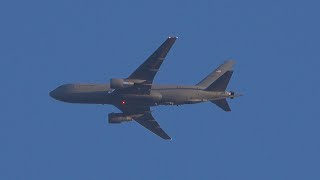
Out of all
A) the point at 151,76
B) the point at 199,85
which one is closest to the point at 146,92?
the point at 151,76

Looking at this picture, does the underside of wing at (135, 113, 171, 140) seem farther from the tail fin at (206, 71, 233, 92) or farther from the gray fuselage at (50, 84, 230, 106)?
the tail fin at (206, 71, 233, 92)

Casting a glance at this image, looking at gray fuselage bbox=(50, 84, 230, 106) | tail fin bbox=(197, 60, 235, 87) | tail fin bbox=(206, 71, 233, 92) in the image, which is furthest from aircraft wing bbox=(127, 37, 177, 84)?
tail fin bbox=(197, 60, 235, 87)

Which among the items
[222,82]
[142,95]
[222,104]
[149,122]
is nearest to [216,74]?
[222,104]

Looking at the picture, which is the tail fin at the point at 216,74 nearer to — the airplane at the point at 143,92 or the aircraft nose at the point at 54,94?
the airplane at the point at 143,92

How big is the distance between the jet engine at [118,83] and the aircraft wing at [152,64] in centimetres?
146

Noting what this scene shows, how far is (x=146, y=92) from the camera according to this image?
454ft

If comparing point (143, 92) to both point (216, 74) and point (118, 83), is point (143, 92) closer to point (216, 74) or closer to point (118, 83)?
point (118, 83)

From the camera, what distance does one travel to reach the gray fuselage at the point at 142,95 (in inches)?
5468

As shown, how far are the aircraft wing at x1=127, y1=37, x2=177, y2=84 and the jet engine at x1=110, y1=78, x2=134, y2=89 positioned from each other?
146 cm

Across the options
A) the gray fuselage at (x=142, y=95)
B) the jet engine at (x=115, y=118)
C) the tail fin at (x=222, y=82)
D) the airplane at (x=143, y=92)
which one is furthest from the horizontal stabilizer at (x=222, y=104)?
the jet engine at (x=115, y=118)

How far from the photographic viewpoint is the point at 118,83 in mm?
135750

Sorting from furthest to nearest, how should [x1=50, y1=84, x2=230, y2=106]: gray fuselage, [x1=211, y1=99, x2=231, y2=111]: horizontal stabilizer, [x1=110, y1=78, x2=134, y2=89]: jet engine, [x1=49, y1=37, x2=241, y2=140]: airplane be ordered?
[x1=211, y1=99, x2=231, y2=111]: horizontal stabilizer < [x1=50, y1=84, x2=230, y2=106]: gray fuselage < [x1=49, y1=37, x2=241, y2=140]: airplane < [x1=110, y1=78, x2=134, y2=89]: jet engine

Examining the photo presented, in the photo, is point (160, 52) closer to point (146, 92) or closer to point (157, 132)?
point (146, 92)

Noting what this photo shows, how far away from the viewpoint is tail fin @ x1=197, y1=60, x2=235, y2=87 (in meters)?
148
